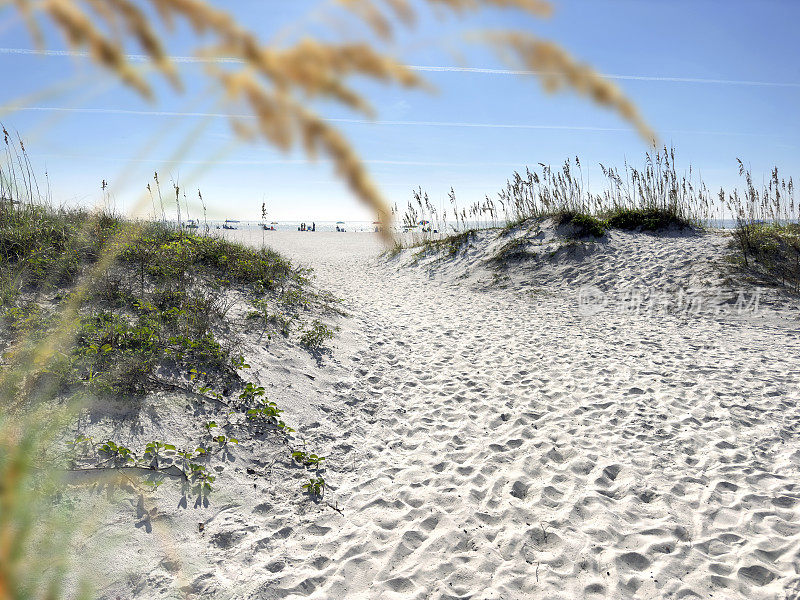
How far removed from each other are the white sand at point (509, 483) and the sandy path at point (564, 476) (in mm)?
18

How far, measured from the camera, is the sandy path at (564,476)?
10.6ft

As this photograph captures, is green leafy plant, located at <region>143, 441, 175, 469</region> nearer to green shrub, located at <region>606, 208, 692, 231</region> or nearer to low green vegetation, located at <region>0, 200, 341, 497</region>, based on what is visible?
low green vegetation, located at <region>0, 200, 341, 497</region>

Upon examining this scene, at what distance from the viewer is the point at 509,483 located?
4281 mm

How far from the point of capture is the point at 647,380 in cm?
659

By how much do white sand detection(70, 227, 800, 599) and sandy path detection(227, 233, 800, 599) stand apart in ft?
0.06

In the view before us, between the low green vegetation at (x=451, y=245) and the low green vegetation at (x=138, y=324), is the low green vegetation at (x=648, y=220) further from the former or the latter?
the low green vegetation at (x=138, y=324)

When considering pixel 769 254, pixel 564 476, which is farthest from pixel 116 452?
pixel 769 254

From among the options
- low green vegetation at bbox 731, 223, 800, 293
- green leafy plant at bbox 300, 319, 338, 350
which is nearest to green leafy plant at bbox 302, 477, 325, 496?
green leafy plant at bbox 300, 319, 338, 350

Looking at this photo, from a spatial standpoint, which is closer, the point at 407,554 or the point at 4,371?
the point at 407,554

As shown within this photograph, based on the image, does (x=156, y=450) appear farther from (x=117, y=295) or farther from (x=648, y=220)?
(x=648, y=220)

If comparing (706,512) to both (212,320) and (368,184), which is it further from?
(212,320)

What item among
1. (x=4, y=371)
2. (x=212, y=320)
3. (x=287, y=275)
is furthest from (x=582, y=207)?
(x=4, y=371)

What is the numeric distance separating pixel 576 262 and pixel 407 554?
506 inches

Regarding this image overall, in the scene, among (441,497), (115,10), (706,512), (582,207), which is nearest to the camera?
(115,10)
